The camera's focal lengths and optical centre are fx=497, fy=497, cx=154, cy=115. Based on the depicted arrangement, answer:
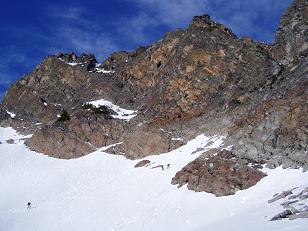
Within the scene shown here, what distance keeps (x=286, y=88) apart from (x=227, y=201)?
56.7 ft

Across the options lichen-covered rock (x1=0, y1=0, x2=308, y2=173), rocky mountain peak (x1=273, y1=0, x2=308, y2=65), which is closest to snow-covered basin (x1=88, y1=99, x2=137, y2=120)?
lichen-covered rock (x1=0, y1=0, x2=308, y2=173)

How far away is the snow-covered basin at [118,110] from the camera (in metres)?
69.3

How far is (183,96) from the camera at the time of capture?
62.6m

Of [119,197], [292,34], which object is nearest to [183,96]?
[292,34]

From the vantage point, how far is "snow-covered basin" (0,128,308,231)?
30.4 meters

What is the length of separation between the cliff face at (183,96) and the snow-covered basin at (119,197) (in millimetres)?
2822

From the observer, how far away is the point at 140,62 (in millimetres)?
77312

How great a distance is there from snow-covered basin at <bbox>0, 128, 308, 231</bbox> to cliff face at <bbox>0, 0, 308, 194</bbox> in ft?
9.26

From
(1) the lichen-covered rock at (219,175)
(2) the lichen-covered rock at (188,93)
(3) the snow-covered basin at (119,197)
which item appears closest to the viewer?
(3) the snow-covered basin at (119,197)

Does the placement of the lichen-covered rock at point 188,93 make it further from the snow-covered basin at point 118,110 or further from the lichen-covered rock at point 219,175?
the lichen-covered rock at point 219,175

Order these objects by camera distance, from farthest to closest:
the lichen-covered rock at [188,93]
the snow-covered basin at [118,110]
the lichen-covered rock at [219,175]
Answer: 1. the snow-covered basin at [118,110]
2. the lichen-covered rock at [188,93]
3. the lichen-covered rock at [219,175]

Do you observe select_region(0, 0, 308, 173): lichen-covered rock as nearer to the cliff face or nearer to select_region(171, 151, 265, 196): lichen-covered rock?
the cliff face

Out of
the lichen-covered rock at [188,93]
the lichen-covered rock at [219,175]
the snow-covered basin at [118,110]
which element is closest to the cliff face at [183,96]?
the lichen-covered rock at [188,93]

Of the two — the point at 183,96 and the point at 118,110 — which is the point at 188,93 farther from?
the point at 118,110
